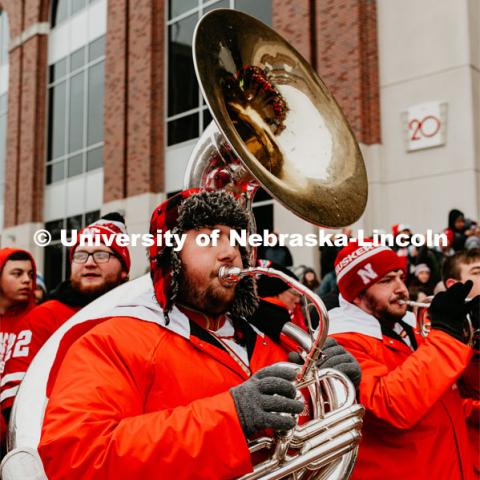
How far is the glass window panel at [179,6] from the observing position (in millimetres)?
12016

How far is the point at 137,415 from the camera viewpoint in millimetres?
1540

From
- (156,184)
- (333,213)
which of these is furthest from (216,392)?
(156,184)

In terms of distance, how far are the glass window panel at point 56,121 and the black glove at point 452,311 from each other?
14396mm

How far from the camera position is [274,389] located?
145 centimetres

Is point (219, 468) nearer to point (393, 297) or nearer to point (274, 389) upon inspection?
point (274, 389)

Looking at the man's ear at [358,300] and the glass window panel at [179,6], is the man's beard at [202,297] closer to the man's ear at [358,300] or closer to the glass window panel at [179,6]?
the man's ear at [358,300]

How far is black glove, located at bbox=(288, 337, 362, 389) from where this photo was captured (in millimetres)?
1834

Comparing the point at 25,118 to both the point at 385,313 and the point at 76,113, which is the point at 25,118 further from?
the point at 385,313

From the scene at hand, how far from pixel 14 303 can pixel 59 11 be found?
569 inches

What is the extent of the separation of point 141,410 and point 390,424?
1.07 m

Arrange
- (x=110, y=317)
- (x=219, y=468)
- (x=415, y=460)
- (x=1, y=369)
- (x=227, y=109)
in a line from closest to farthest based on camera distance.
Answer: (x=219, y=468), (x=110, y=317), (x=415, y=460), (x=227, y=109), (x=1, y=369)

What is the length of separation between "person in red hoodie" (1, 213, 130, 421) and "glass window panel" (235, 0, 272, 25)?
318 inches

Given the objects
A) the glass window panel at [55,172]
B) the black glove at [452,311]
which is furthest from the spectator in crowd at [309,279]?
the glass window panel at [55,172]

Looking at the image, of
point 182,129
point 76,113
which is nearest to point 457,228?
point 182,129
